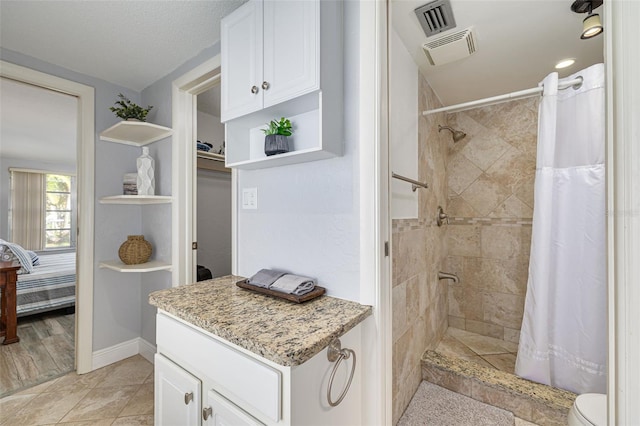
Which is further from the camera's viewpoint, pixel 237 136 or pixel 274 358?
pixel 237 136

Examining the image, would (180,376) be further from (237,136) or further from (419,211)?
(419,211)

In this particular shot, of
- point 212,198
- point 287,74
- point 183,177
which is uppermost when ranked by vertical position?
point 287,74

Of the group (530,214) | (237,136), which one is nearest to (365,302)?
(237,136)

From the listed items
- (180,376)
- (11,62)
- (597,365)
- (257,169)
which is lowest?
(597,365)

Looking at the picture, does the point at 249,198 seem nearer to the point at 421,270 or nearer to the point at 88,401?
the point at 421,270

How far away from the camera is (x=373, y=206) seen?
104 centimetres

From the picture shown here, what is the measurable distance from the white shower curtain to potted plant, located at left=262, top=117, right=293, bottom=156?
161 centimetres

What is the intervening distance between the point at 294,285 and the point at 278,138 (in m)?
0.63

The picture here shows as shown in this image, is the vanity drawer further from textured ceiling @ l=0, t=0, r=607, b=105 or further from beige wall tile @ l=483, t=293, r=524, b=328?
beige wall tile @ l=483, t=293, r=524, b=328

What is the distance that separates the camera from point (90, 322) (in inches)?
80.7

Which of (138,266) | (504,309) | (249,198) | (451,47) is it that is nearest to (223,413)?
(249,198)

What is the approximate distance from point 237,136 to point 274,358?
107 cm

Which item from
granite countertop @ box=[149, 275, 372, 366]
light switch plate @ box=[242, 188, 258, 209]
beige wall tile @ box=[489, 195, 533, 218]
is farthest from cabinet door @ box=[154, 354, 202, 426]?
beige wall tile @ box=[489, 195, 533, 218]
